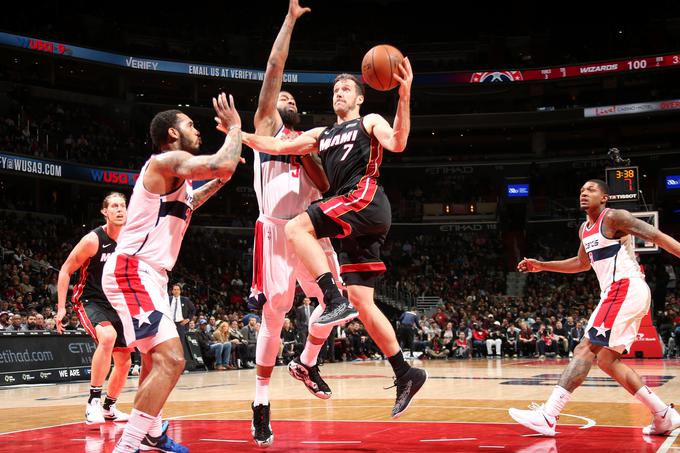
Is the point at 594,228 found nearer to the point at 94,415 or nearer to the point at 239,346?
the point at 94,415

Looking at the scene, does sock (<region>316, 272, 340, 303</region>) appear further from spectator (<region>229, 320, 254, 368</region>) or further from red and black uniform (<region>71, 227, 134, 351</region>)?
spectator (<region>229, 320, 254, 368</region>)

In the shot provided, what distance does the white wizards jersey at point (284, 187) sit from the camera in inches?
227

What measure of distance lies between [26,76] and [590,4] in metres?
28.9

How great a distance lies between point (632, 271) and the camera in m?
6.05

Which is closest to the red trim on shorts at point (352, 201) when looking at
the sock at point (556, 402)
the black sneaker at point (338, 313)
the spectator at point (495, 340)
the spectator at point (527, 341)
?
the black sneaker at point (338, 313)

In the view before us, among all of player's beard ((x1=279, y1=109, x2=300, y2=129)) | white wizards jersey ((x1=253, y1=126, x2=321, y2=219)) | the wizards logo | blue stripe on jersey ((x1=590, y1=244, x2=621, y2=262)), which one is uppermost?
the wizards logo

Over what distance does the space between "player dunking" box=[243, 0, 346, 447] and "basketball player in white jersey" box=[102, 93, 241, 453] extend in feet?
3.18

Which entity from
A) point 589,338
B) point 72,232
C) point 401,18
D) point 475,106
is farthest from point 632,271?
point 401,18

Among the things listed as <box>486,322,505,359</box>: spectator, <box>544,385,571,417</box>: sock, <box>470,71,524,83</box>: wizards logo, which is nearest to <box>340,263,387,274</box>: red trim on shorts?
<box>544,385,571,417</box>: sock

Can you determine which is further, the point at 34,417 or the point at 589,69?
the point at 589,69

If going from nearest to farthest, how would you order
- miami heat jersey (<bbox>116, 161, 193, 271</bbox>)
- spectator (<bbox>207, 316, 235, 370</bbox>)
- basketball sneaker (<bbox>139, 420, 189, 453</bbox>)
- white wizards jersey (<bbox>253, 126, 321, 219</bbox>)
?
miami heat jersey (<bbox>116, 161, 193, 271</bbox>), basketball sneaker (<bbox>139, 420, 189, 453</bbox>), white wizards jersey (<bbox>253, 126, 321, 219</bbox>), spectator (<bbox>207, 316, 235, 370</bbox>)

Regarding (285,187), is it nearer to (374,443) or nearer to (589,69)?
(374,443)

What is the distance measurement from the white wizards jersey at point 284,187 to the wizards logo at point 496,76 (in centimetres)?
3113

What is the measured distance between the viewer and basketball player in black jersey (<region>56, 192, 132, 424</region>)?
272 inches
